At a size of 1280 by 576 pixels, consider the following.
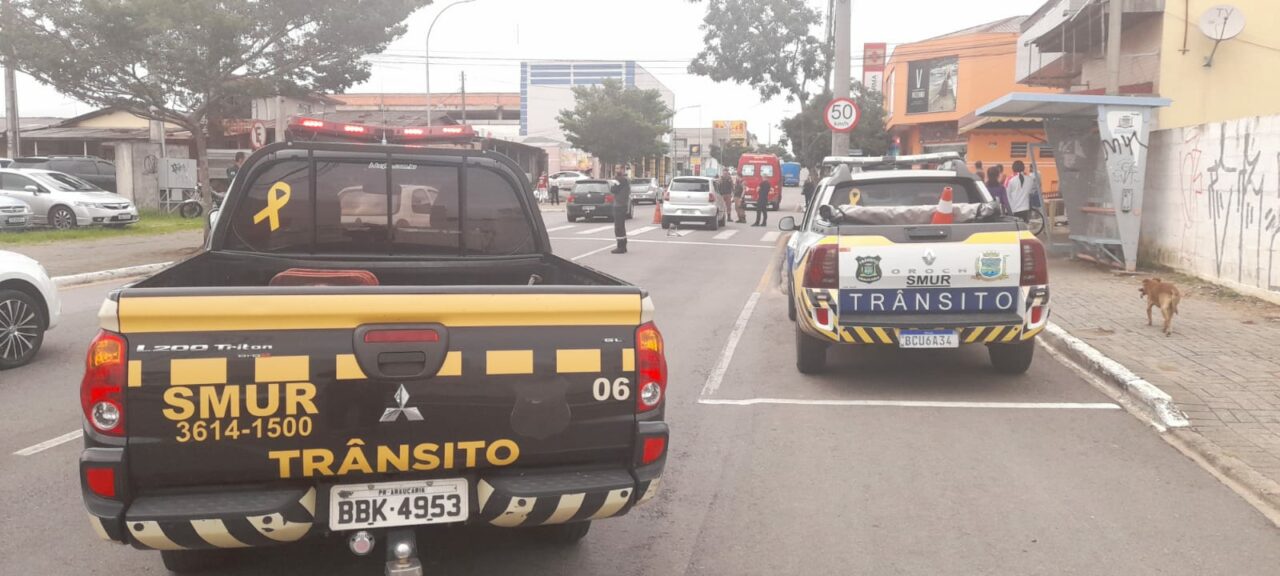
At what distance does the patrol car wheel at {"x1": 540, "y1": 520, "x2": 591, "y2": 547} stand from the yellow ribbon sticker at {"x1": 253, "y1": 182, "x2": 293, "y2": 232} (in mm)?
2204

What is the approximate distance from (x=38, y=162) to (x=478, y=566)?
109 feet

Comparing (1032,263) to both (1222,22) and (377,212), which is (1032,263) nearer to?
(377,212)

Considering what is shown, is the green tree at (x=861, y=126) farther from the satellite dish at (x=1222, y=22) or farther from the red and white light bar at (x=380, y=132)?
the red and white light bar at (x=380, y=132)

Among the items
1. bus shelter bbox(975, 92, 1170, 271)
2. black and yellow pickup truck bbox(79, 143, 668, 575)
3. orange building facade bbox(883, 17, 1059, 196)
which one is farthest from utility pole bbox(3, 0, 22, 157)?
orange building facade bbox(883, 17, 1059, 196)

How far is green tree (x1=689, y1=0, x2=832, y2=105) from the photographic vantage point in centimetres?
4275

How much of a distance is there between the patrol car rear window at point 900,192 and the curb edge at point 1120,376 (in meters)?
1.65

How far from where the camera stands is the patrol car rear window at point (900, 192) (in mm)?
9172

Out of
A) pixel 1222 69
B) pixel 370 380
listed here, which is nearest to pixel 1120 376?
pixel 370 380

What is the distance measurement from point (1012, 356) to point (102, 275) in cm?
1348

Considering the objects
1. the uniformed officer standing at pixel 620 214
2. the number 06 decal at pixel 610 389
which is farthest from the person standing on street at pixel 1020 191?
the number 06 decal at pixel 610 389

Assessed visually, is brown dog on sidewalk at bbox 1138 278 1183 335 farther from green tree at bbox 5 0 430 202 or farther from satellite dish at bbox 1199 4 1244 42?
green tree at bbox 5 0 430 202

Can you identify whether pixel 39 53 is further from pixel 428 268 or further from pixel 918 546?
pixel 918 546

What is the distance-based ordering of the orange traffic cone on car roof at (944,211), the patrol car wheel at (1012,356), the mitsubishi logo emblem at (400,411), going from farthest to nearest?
the orange traffic cone on car roof at (944,211) → the patrol car wheel at (1012,356) → the mitsubishi logo emblem at (400,411)

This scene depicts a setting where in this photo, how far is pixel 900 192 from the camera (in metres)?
9.27
